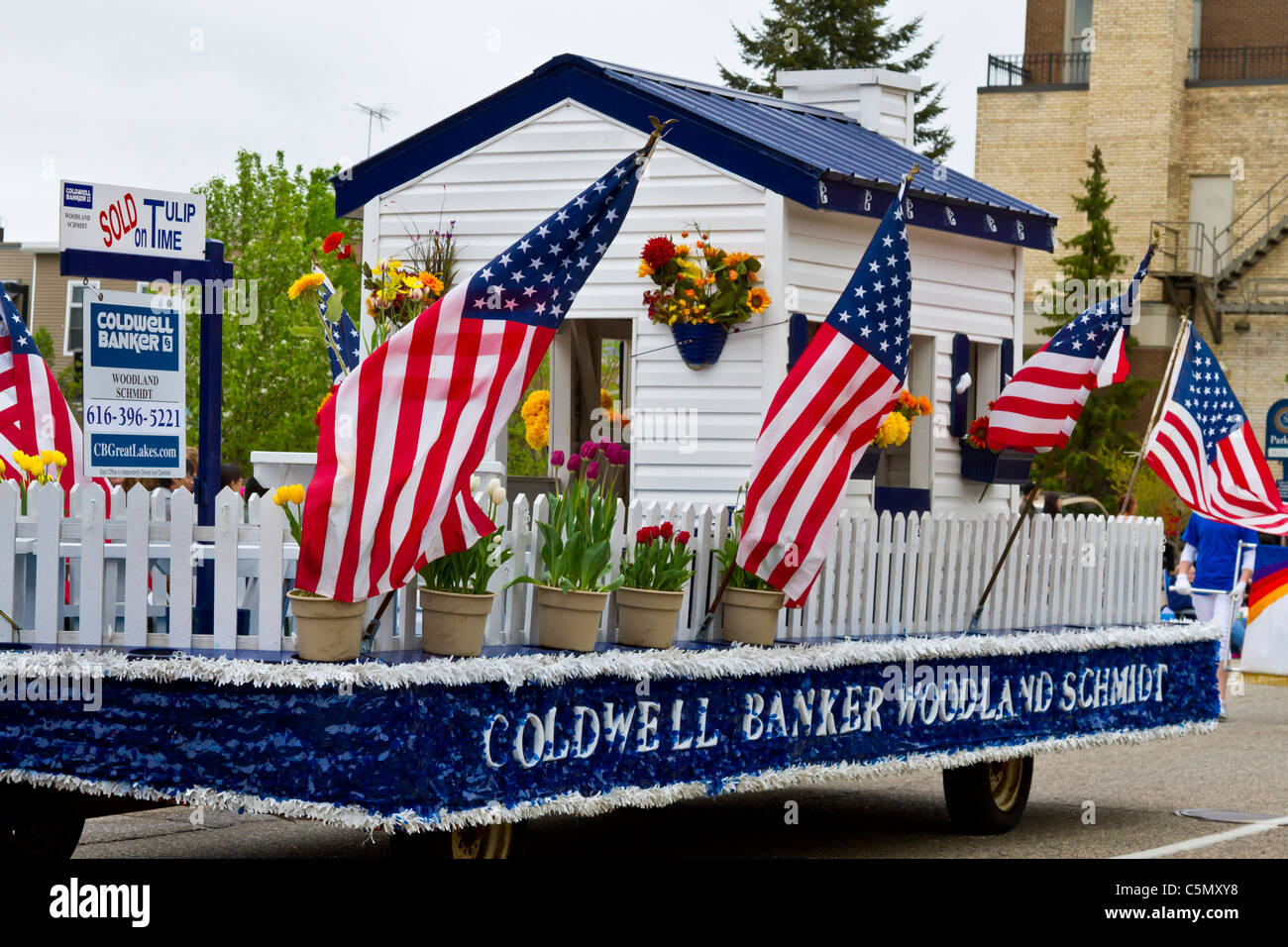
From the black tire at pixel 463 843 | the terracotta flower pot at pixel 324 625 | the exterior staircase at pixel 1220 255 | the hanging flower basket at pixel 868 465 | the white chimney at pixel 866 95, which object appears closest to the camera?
the terracotta flower pot at pixel 324 625

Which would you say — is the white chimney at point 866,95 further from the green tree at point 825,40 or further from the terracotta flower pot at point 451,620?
the green tree at point 825,40

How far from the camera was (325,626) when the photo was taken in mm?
5980

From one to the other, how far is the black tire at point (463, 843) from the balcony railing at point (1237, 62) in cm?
4121

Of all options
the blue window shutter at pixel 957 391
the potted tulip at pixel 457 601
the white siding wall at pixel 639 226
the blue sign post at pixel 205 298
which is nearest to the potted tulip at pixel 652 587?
the potted tulip at pixel 457 601

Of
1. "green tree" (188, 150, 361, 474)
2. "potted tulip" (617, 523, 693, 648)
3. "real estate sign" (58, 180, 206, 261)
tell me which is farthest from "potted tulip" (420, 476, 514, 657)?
"green tree" (188, 150, 361, 474)

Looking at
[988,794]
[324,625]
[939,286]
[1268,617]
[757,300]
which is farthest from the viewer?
[1268,617]

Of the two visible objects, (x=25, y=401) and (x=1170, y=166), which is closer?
(x=25, y=401)

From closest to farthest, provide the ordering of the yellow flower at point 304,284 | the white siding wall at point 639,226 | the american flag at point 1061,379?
1. the yellow flower at point 304,284
2. the american flag at point 1061,379
3. the white siding wall at point 639,226

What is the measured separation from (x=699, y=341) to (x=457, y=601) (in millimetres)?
3643

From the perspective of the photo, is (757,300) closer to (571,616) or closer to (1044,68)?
(571,616)

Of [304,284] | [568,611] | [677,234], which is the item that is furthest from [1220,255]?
[568,611]

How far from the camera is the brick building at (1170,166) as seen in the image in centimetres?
4153

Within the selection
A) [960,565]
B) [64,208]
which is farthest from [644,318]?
[64,208]

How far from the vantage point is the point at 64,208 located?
814 cm
